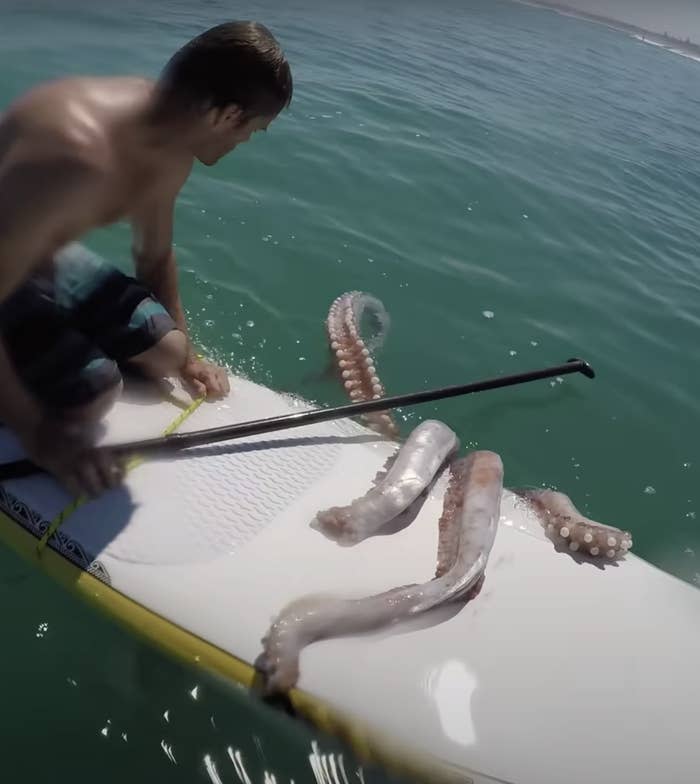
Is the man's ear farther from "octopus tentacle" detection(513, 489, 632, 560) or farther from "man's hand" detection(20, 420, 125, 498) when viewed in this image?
"octopus tentacle" detection(513, 489, 632, 560)

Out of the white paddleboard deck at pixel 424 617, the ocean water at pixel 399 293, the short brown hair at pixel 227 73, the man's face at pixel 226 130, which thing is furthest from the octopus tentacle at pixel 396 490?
the short brown hair at pixel 227 73

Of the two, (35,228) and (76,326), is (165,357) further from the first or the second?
(35,228)

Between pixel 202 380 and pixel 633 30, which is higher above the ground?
pixel 633 30

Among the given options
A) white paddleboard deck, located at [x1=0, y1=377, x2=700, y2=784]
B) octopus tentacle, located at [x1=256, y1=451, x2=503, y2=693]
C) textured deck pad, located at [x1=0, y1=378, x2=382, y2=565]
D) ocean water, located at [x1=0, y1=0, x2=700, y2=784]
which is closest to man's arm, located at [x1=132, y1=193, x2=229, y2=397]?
textured deck pad, located at [x1=0, y1=378, x2=382, y2=565]

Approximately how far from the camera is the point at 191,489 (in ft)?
10.6

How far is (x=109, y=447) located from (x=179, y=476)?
330 mm

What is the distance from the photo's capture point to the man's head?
254cm

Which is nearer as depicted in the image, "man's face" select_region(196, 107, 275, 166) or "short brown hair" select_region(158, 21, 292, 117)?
"short brown hair" select_region(158, 21, 292, 117)

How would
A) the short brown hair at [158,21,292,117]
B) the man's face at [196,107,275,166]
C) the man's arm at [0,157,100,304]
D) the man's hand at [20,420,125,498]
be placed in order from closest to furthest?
the man's arm at [0,157,100,304], the short brown hair at [158,21,292,117], the man's face at [196,107,275,166], the man's hand at [20,420,125,498]

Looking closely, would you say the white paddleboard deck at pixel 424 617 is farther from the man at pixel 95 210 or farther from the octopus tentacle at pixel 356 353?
the octopus tentacle at pixel 356 353

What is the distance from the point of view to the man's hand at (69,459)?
2.96 meters

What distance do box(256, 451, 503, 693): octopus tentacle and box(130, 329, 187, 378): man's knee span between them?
4.67 ft

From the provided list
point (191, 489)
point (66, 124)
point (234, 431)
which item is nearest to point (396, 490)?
point (234, 431)

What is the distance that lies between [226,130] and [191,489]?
1523 mm
